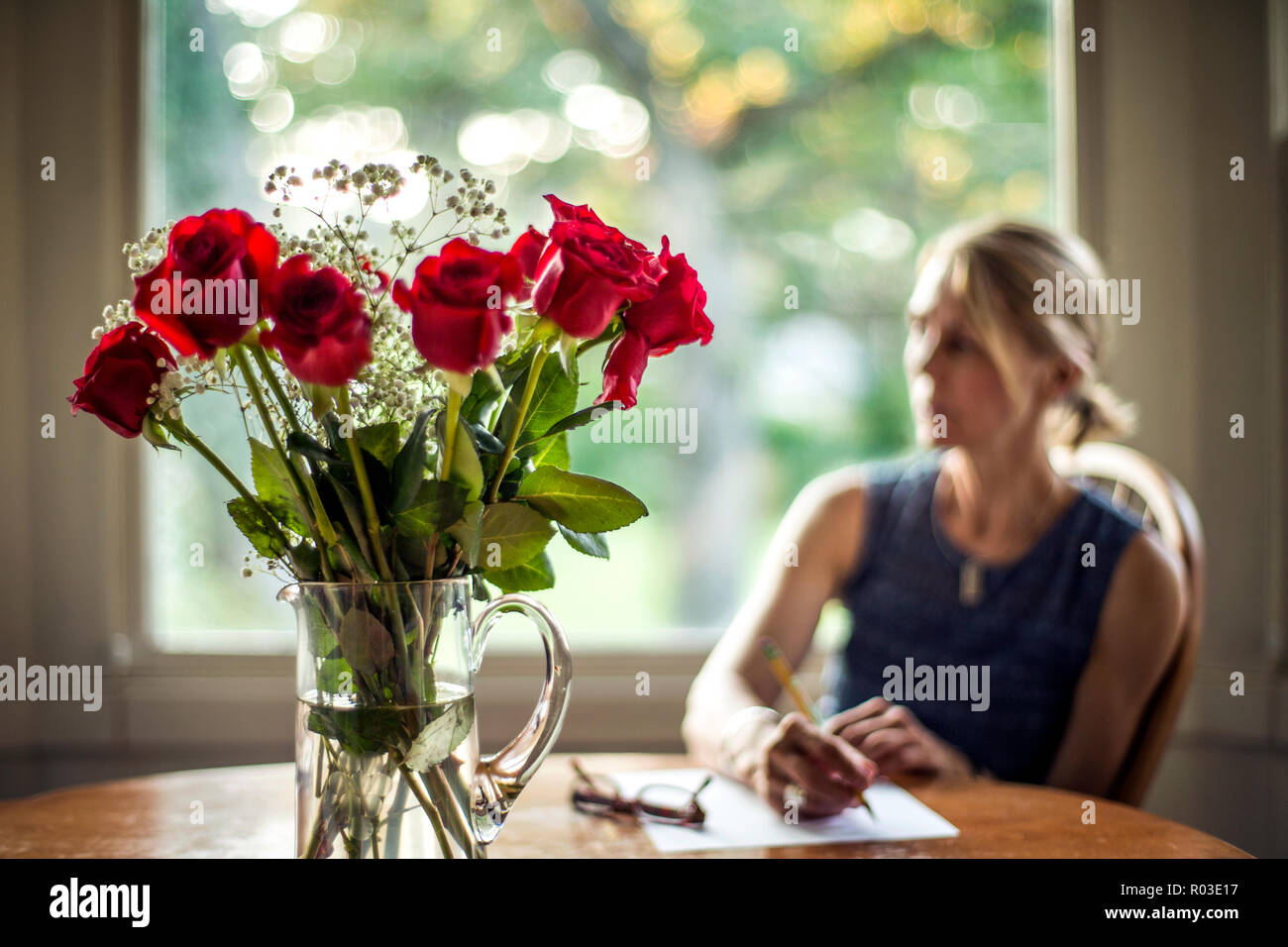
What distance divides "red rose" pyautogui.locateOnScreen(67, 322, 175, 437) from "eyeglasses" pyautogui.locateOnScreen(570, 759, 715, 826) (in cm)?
54

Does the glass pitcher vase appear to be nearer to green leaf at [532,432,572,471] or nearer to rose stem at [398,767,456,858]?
rose stem at [398,767,456,858]

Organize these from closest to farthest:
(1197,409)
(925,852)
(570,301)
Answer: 1. (570,301)
2. (925,852)
3. (1197,409)

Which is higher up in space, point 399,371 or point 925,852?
point 399,371

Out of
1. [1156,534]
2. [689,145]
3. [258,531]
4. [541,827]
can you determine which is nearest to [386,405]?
[258,531]

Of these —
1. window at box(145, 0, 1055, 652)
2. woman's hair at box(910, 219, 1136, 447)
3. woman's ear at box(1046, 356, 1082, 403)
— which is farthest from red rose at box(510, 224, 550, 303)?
A: window at box(145, 0, 1055, 652)

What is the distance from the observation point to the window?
183 centimetres

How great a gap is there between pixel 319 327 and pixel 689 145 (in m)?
1.47

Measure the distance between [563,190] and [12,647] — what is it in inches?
52.3

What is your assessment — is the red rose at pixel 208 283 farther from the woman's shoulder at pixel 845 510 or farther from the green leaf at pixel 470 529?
the woman's shoulder at pixel 845 510

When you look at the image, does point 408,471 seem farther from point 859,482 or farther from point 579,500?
point 859,482

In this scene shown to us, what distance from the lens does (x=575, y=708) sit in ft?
5.90

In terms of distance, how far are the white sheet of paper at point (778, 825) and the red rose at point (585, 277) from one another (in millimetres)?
469

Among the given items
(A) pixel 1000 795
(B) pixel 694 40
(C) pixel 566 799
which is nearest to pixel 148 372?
(C) pixel 566 799

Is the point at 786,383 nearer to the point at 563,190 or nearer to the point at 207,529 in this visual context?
the point at 563,190
